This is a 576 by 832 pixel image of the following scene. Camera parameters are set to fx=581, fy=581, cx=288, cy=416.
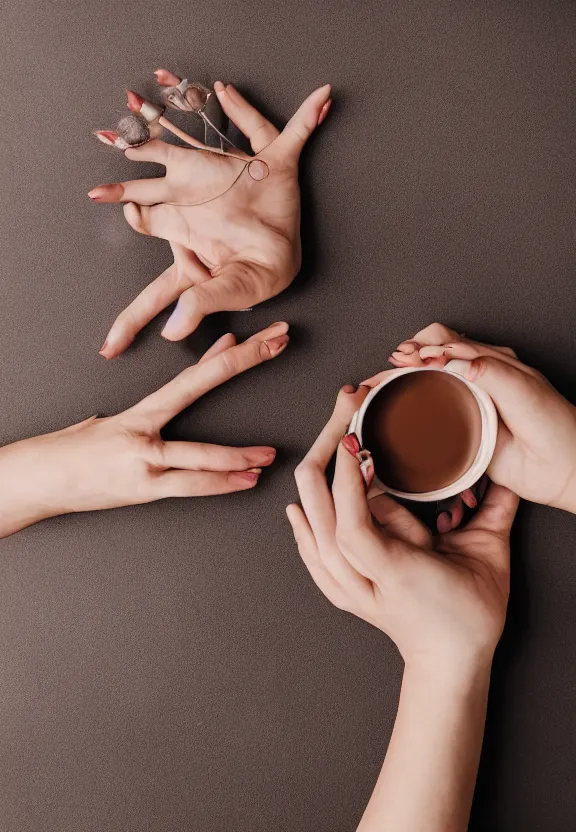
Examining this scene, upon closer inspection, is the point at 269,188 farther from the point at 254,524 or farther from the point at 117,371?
the point at 254,524

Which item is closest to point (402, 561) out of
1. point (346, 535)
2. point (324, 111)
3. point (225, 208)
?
point (346, 535)

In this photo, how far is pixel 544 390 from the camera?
682 mm

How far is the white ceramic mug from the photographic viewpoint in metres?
0.66

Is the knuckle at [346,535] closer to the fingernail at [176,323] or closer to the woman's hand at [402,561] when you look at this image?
the woman's hand at [402,561]

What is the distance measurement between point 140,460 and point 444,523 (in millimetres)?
407

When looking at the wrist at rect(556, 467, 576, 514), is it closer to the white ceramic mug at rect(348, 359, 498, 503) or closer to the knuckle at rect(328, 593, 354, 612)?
the white ceramic mug at rect(348, 359, 498, 503)

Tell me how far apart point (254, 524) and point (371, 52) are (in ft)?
2.17

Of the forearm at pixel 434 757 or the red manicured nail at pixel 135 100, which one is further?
the red manicured nail at pixel 135 100

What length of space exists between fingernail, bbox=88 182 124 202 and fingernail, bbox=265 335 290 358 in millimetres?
271

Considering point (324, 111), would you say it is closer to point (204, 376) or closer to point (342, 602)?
point (204, 376)

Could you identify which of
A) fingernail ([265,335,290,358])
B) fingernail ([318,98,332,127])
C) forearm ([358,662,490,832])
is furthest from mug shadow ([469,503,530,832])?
fingernail ([318,98,332,127])

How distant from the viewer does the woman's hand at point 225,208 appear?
74cm

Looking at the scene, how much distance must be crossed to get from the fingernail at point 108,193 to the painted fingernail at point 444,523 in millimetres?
595

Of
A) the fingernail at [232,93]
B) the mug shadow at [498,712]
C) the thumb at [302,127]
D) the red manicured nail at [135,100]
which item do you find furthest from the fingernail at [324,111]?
the mug shadow at [498,712]
